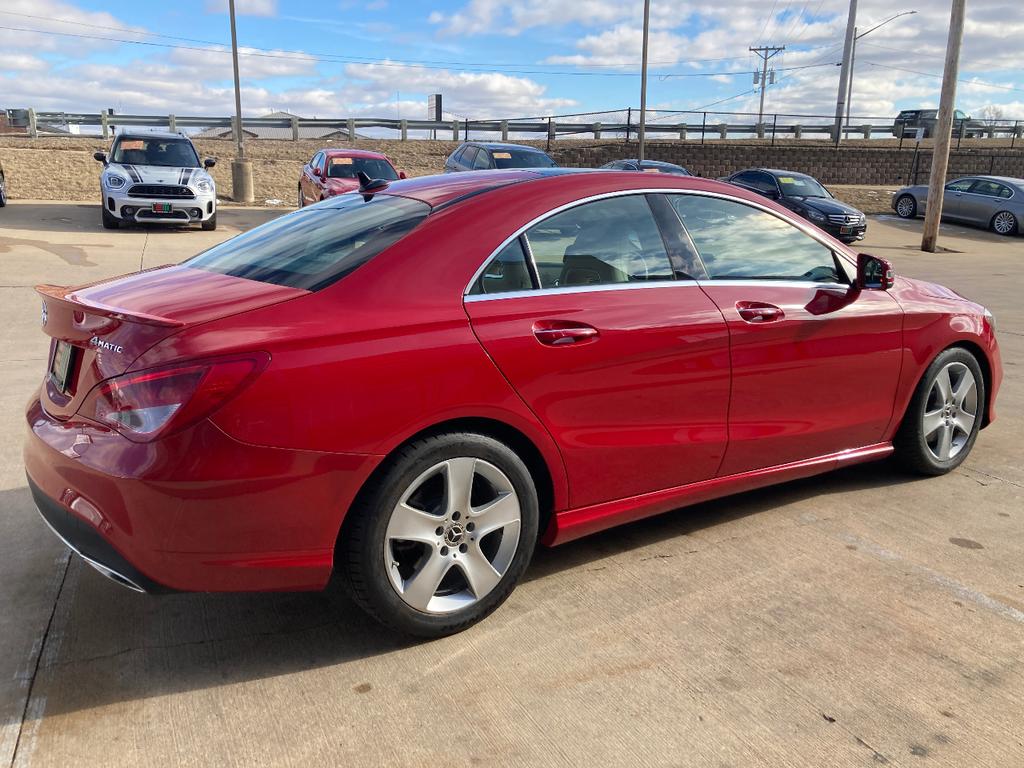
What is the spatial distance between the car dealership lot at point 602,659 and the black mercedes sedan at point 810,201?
15836 mm

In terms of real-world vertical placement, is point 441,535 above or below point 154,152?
below

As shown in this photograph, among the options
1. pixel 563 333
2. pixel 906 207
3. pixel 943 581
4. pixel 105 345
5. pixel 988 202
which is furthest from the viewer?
pixel 906 207

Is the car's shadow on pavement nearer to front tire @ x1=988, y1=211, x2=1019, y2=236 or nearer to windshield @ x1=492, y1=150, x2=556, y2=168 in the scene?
windshield @ x1=492, y1=150, x2=556, y2=168

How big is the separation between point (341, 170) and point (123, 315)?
1558 cm

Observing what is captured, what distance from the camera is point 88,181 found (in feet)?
77.8

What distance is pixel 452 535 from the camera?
2953 millimetres

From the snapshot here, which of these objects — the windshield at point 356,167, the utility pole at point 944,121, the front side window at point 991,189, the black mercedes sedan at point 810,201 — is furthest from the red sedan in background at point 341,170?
the front side window at point 991,189

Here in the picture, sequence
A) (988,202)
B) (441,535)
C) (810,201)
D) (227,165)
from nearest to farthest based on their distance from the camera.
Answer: (441,535) → (810,201) → (988,202) → (227,165)

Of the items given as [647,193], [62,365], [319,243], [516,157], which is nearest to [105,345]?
[62,365]

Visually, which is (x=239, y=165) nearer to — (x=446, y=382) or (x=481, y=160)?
(x=481, y=160)

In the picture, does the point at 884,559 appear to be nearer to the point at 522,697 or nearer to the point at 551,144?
the point at 522,697

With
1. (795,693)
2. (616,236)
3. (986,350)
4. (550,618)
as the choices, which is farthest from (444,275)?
(986,350)

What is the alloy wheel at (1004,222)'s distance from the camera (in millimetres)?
21844

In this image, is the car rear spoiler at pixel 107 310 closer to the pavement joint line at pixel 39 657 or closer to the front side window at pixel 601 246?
the pavement joint line at pixel 39 657
